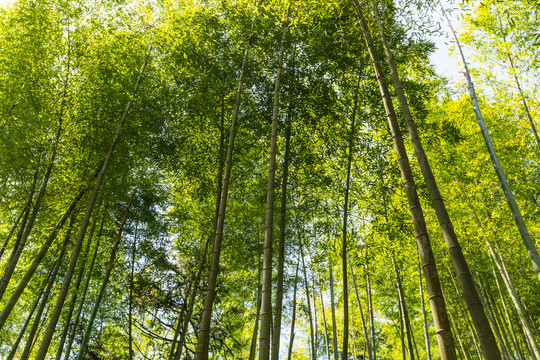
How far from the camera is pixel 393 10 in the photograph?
3.88 m

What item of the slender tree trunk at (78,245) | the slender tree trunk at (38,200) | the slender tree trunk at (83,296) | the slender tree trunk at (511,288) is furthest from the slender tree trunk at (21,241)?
the slender tree trunk at (511,288)

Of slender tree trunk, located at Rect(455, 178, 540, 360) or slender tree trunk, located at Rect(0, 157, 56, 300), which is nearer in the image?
slender tree trunk, located at Rect(0, 157, 56, 300)

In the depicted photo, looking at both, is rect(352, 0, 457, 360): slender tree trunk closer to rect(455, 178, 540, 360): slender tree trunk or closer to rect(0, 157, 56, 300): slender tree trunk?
rect(0, 157, 56, 300): slender tree trunk

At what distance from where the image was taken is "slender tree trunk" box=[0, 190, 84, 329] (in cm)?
434

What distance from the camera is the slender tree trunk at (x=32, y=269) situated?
171 inches

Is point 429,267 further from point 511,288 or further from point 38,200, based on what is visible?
point 511,288

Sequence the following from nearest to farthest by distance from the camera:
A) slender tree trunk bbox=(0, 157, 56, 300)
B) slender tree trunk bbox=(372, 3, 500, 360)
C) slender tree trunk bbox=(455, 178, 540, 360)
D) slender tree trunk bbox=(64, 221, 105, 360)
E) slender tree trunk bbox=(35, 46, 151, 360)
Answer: slender tree trunk bbox=(372, 3, 500, 360) → slender tree trunk bbox=(0, 157, 56, 300) → slender tree trunk bbox=(35, 46, 151, 360) → slender tree trunk bbox=(455, 178, 540, 360) → slender tree trunk bbox=(64, 221, 105, 360)

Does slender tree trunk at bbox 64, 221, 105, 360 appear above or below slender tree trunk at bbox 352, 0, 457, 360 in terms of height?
above

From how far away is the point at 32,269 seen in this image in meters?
4.55

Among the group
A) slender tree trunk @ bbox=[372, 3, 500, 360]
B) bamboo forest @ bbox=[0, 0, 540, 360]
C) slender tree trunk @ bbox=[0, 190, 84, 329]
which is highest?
bamboo forest @ bbox=[0, 0, 540, 360]

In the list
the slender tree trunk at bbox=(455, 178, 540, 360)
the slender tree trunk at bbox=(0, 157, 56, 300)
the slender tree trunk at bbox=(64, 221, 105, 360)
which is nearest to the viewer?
the slender tree trunk at bbox=(0, 157, 56, 300)

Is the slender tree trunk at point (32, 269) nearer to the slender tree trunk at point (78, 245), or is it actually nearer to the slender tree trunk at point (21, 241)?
the slender tree trunk at point (21, 241)

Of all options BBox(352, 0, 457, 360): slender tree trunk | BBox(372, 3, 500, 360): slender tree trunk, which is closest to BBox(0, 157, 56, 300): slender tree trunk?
BBox(352, 0, 457, 360): slender tree trunk

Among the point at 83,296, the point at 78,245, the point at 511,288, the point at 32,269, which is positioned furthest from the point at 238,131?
the point at 511,288
